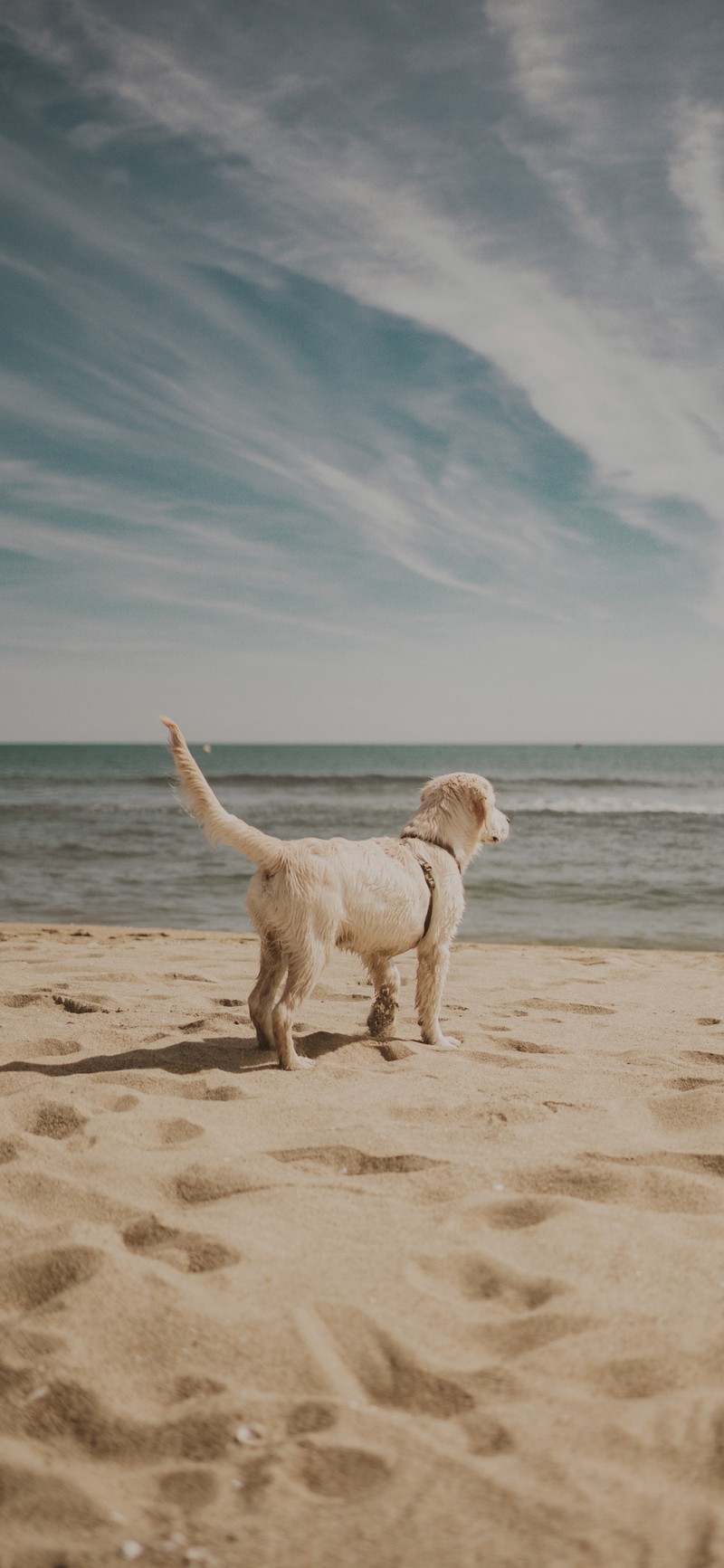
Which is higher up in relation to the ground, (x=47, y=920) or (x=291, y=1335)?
(x=291, y=1335)

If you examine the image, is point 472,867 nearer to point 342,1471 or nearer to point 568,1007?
point 568,1007

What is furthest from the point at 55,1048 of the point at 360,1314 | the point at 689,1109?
the point at 689,1109

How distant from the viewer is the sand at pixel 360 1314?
1.89 m

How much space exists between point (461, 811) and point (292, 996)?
1.71 meters

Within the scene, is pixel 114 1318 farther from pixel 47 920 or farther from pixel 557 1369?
pixel 47 920

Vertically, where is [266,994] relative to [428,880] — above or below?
below

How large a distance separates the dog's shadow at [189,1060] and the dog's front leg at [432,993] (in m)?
0.43

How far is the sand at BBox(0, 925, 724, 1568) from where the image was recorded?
1893 mm

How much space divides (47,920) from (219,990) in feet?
19.4

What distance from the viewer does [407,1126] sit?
12.9 ft

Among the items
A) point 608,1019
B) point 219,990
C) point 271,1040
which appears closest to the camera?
point 271,1040

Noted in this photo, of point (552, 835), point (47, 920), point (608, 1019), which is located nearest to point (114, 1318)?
point (608, 1019)

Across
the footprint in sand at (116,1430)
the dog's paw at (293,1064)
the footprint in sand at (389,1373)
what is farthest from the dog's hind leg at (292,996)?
the footprint in sand at (116,1430)

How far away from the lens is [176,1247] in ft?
9.48
